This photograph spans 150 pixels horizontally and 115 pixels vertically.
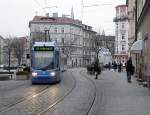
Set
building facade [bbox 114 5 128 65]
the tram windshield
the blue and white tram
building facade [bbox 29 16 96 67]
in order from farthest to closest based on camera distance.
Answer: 1. building facade [bbox 29 16 96 67]
2. building facade [bbox 114 5 128 65]
3. the tram windshield
4. the blue and white tram

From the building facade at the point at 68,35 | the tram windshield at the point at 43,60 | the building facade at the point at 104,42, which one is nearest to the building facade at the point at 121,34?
the building facade at the point at 104,42

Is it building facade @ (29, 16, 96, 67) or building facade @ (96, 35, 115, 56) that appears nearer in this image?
building facade @ (96, 35, 115, 56)

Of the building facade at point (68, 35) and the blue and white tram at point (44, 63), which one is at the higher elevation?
the building facade at point (68, 35)

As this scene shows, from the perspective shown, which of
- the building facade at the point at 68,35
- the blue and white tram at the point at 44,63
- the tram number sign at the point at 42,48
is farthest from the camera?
the building facade at the point at 68,35

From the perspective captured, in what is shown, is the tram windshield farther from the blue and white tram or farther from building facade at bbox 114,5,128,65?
building facade at bbox 114,5,128,65

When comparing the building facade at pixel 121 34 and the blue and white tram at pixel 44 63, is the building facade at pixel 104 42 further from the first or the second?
the blue and white tram at pixel 44 63

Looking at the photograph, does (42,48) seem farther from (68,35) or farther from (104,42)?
(68,35)

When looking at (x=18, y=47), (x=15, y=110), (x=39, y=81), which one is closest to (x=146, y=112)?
(x=15, y=110)

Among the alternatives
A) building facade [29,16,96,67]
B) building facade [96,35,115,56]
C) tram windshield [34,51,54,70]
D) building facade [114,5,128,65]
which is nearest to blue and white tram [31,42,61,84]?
tram windshield [34,51,54,70]

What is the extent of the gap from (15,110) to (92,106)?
3.35 metres

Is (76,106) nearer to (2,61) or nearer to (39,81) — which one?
(39,81)

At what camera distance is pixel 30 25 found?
16450cm

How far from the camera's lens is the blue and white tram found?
124ft

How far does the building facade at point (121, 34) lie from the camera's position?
157725 mm
